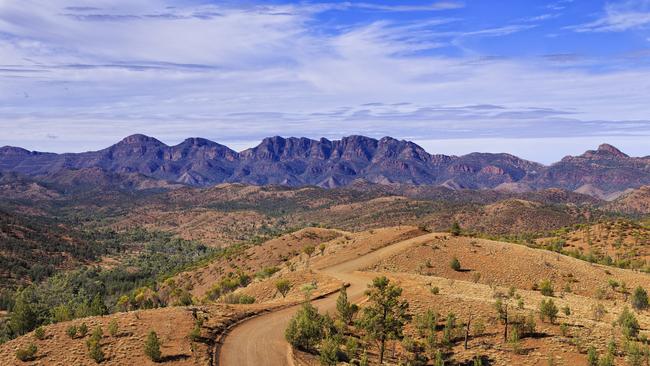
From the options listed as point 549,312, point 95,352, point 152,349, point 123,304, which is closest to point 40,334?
point 95,352

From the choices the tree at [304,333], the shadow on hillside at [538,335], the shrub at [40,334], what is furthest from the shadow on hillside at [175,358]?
the shadow on hillside at [538,335]

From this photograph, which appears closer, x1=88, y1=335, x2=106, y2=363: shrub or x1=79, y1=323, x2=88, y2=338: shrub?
x1=88, y1=335, x2=106, y2=363: shrub

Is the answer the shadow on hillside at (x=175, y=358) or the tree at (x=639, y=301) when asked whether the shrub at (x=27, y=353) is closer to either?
the shadow on hillside at (x=175, y=358)

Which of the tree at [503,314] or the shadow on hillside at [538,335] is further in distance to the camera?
the tree at [503,314]

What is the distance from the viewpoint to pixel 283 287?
41.5 metres

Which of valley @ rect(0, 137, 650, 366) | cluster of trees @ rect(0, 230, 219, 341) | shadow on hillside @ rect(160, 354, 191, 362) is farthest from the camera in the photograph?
cluster of trees @ rect(0, 230, 219, 341)

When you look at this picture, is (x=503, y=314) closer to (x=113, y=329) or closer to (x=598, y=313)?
(x=598, y=313)

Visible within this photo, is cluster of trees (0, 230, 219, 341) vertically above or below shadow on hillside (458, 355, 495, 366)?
below

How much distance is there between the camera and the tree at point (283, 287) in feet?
135

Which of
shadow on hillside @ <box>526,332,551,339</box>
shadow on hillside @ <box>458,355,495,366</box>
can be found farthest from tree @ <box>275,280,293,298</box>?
shadow on hillside @ <box>526,332,551,339</box>

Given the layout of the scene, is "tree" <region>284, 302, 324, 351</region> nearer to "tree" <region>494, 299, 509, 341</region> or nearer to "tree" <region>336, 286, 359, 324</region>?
"tree" <region>336, 286, 359, 324</region>

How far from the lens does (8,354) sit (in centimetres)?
2545

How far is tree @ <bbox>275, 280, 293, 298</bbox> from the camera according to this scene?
41.1 m

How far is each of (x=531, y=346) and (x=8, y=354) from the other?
28.2 meters
